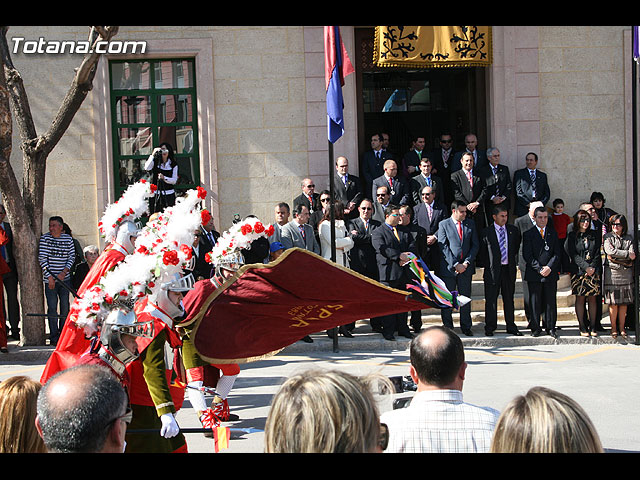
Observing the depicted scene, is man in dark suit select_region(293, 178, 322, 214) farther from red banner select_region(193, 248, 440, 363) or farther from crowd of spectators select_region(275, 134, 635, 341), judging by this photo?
red banner select_region(193, 248, 440, 363)

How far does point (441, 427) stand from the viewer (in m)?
3.63

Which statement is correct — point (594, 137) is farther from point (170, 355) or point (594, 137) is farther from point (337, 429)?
point (337, 429)

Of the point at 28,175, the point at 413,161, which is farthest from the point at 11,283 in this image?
the point at 413,161

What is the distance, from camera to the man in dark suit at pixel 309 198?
14.7 metres

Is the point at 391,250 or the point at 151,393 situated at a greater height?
the point at 391,250

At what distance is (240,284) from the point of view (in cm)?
726

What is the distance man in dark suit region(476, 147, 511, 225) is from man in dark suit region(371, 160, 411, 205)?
150cm

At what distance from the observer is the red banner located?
6.88m

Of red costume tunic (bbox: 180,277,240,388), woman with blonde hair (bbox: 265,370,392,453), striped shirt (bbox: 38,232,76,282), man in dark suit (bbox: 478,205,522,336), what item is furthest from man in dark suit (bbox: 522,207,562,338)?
woman with blonde hair (bbox: 265,370,392,453)

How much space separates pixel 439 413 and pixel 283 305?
3541 millimetres

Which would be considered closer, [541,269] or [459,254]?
[541,269]

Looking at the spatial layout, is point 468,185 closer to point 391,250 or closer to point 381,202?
point 381,202

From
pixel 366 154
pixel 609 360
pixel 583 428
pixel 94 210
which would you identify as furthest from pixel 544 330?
pixel 583 428

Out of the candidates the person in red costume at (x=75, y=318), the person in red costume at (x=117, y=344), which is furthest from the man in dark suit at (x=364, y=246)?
the person in red costume at (x=117, y=344)
